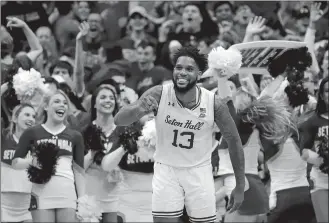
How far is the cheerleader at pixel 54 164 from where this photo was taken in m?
8.89

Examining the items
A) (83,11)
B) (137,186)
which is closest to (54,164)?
(137,186)

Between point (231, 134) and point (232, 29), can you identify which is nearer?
point (231, 134)

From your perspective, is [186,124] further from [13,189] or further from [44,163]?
[13,189]

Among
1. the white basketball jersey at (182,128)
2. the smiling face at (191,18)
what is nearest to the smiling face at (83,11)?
the smiling face at (191,18)

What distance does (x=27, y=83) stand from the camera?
962cm

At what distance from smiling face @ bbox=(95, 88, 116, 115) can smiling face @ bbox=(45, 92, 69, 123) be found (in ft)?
1.88

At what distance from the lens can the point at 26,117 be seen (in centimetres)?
970

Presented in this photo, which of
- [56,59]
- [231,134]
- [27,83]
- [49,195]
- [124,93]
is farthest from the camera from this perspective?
[56,59]

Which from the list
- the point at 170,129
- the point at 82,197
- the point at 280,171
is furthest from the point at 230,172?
the point at 170,129

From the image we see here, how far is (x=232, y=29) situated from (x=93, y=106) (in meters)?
3.25

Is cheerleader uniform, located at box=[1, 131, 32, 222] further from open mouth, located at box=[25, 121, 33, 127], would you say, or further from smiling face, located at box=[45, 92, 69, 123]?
smiling face, located at box=[45, 92, 69, 123]

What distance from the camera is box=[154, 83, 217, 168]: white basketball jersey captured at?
7.11 metres

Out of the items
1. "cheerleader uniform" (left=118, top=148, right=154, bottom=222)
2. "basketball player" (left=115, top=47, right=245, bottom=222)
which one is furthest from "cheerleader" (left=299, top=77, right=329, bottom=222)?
"basketball player" (left=115, top=47, right=245, bottom=222)

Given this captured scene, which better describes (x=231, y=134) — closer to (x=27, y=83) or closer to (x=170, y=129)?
(x=170, y=129)
